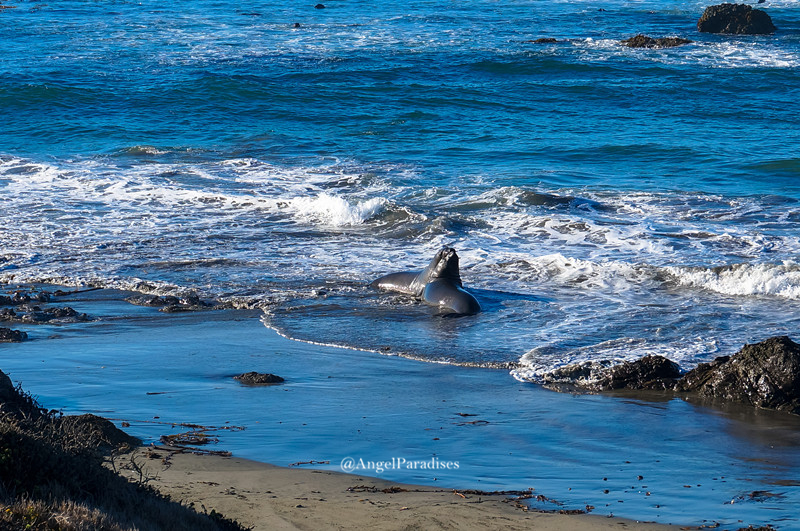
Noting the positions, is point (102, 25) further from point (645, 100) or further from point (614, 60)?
point (645, 100)

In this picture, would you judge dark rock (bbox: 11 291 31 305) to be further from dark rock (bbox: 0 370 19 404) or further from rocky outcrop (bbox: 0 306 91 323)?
dark rock (bbox: 0 370 19 404)

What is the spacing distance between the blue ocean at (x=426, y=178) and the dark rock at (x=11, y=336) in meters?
A: 2.52

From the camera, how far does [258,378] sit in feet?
24.7

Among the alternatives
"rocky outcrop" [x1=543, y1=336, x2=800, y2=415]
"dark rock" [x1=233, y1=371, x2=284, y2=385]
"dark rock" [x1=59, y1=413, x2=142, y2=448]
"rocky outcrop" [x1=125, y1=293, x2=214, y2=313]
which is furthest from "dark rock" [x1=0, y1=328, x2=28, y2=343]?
"rocky outcrop" [x1=543, y1=336, x2=800, y2=415]

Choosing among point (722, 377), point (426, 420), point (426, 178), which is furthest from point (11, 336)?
point (426, 178)

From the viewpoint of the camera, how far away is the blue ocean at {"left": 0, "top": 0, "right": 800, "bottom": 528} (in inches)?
413

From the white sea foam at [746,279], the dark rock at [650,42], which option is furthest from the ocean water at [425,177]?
the dark rock at [650,42]

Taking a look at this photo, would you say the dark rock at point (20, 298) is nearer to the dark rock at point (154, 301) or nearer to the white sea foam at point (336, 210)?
the dark rock at point (154, 301)

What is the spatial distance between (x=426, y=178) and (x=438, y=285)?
760 cm

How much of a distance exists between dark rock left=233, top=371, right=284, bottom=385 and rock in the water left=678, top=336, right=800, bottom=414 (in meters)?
3.39

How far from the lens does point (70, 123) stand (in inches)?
949

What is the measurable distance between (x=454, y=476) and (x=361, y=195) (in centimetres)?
1193

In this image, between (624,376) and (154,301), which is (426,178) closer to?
(154,301)

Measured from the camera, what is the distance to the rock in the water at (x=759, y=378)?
706cm
